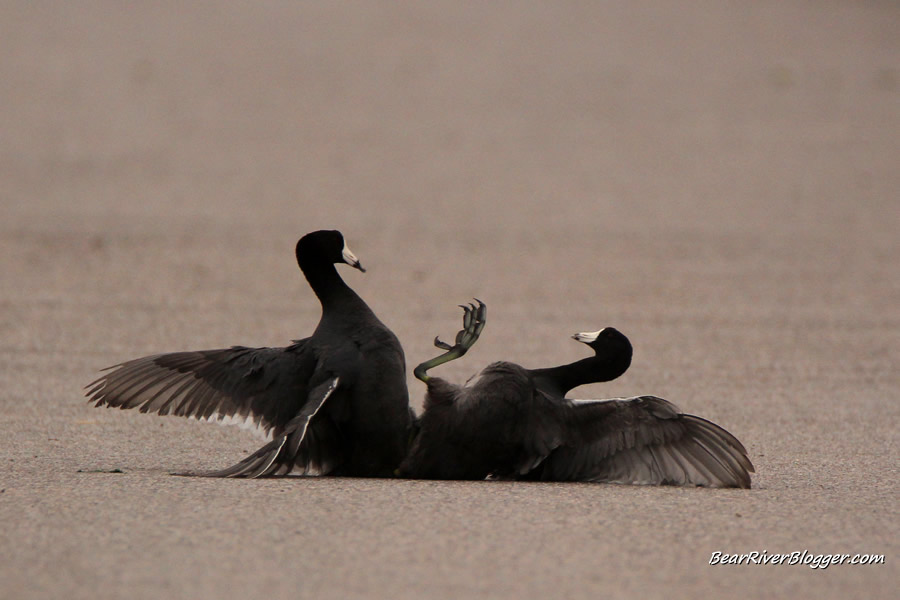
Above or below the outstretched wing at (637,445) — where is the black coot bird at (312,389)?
above

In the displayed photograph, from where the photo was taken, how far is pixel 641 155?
1625cm

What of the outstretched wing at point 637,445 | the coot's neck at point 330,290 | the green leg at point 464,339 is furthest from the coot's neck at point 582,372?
the coot's neck at point 330,290

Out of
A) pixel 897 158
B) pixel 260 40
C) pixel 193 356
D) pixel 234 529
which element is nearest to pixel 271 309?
pixel 193 356

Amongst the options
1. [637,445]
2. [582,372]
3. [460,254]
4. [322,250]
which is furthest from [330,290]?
[460,254]

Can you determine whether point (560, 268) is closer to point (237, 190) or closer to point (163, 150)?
point (237, 190)

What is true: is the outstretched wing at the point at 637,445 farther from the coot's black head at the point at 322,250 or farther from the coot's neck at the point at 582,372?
the coot's black head at the point at 322,250

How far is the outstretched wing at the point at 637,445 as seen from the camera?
511 centimetres

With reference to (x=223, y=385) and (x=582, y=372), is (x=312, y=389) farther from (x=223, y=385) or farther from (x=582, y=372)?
(x=582, y=372)

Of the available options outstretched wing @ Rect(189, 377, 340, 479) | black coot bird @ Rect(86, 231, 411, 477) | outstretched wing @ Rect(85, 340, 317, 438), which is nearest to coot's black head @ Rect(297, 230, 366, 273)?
black coot bird @ Rect(86, 231, 411, 477)

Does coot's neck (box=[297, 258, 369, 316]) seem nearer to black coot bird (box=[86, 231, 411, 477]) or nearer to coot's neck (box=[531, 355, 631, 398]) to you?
black coot bird (box=[86, 231, 411, 477])

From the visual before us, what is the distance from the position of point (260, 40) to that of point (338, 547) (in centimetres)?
1785

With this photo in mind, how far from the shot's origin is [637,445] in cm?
515

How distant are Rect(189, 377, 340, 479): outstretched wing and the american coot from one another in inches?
14.7

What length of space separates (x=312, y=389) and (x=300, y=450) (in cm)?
26
